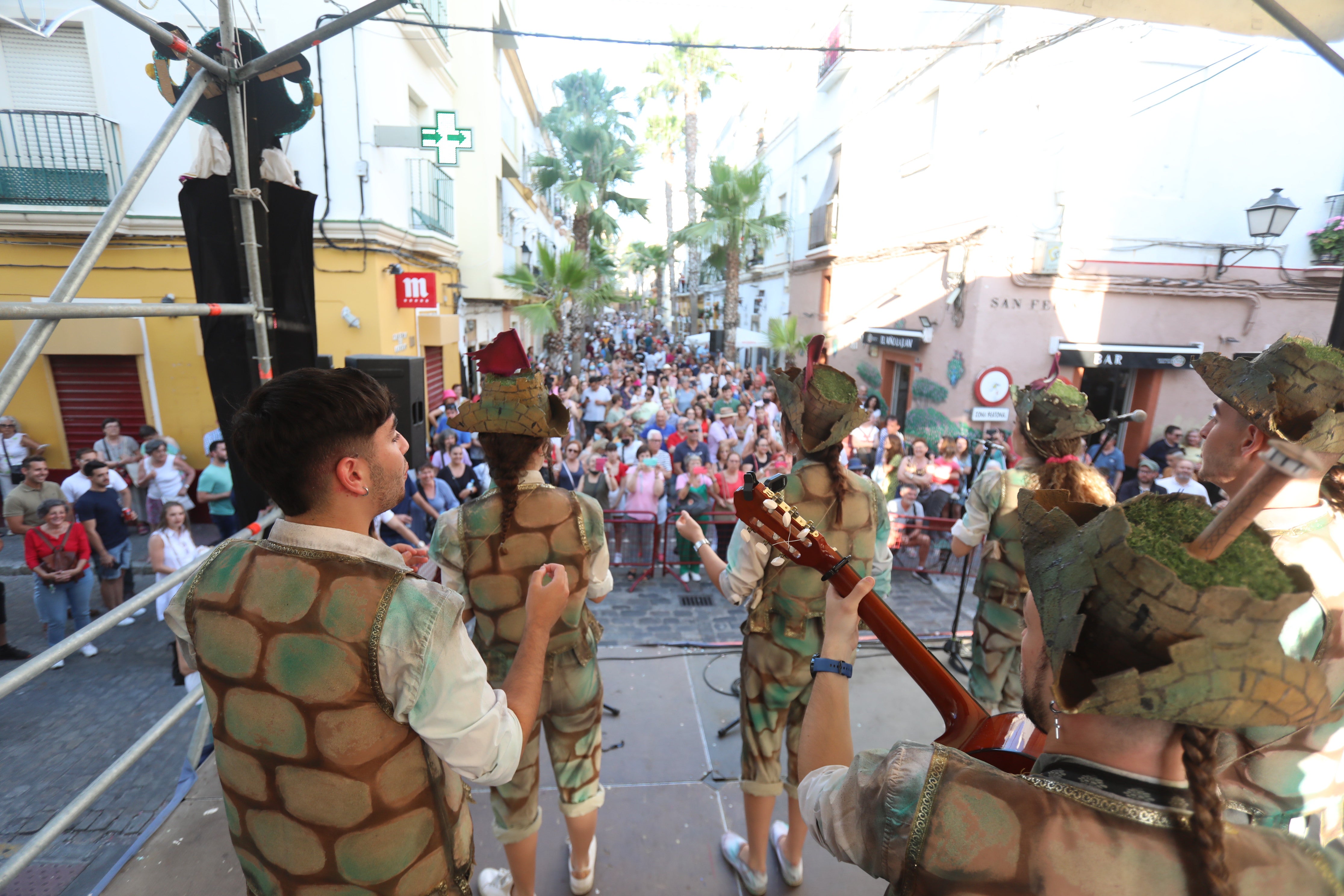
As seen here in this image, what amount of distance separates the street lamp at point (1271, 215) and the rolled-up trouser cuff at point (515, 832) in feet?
37.5

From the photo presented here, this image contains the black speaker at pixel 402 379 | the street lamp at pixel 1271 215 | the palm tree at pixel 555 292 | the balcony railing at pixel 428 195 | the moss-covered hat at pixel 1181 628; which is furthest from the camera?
the palm tree at pixel 555 292

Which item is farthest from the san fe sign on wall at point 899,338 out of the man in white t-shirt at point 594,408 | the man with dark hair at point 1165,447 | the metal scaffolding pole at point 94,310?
the metal scaffolding pole at point 94,310

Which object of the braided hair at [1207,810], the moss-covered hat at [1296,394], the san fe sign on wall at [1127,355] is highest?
the moss-covered hat at [1296,394]

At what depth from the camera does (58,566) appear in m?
5.02

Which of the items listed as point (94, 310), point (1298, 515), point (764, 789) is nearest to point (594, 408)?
point (764, 789)

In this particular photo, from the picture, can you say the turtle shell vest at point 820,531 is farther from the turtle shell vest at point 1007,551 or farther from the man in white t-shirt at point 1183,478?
the man in white t-shirt at point 1183,478

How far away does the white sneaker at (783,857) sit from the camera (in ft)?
8.70

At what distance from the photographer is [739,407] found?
10180 millimetres

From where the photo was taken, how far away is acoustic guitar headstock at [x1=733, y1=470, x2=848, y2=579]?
168 centimetres

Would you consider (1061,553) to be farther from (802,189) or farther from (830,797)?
(802,189)

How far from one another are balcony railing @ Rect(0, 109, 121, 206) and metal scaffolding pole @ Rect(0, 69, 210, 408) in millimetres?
8604

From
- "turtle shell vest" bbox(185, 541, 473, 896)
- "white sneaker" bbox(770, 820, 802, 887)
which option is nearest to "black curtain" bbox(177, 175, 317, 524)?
"turtle shell vest" bbox(185, 541, 473, 896)

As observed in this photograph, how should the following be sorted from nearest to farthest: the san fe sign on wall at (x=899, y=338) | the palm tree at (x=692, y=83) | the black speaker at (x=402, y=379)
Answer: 1. the black speaker at (x=402, y=379)
2. the san fe sign on wall at (x=899, y=338)
3. the palm tree at (x=692, y=83)

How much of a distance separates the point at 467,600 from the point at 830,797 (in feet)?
5.27
